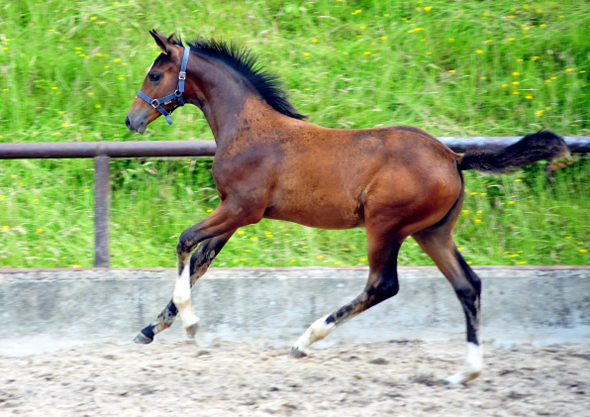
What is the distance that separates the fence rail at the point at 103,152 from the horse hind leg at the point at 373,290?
130 centimetres

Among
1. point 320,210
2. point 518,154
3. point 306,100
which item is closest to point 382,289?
point 320,210

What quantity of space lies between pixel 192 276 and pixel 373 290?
1170 millimetres

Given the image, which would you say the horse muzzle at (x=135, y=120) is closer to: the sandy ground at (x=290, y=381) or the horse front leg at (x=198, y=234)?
the horse front leg at (x=198, y=234)

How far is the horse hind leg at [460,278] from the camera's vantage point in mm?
3689

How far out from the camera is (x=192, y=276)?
4031 mm

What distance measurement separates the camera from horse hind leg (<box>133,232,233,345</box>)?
3.97m

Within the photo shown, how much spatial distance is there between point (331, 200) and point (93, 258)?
7.43ft

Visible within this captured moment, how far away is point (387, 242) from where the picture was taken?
3723mm

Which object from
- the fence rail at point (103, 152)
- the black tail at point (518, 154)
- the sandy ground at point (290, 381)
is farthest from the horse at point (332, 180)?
the fence rail at point (103, 152)

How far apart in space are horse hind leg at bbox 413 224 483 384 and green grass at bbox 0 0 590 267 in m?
1.13

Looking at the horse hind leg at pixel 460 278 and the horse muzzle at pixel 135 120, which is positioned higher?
the horse muzzle at pixel 135 120

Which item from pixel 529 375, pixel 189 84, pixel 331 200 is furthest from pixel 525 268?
pixel 189 84

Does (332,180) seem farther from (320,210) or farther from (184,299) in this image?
(184,299)

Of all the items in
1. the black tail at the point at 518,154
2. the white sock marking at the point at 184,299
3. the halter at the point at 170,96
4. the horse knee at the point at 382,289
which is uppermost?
the halter at the point at 170,96
